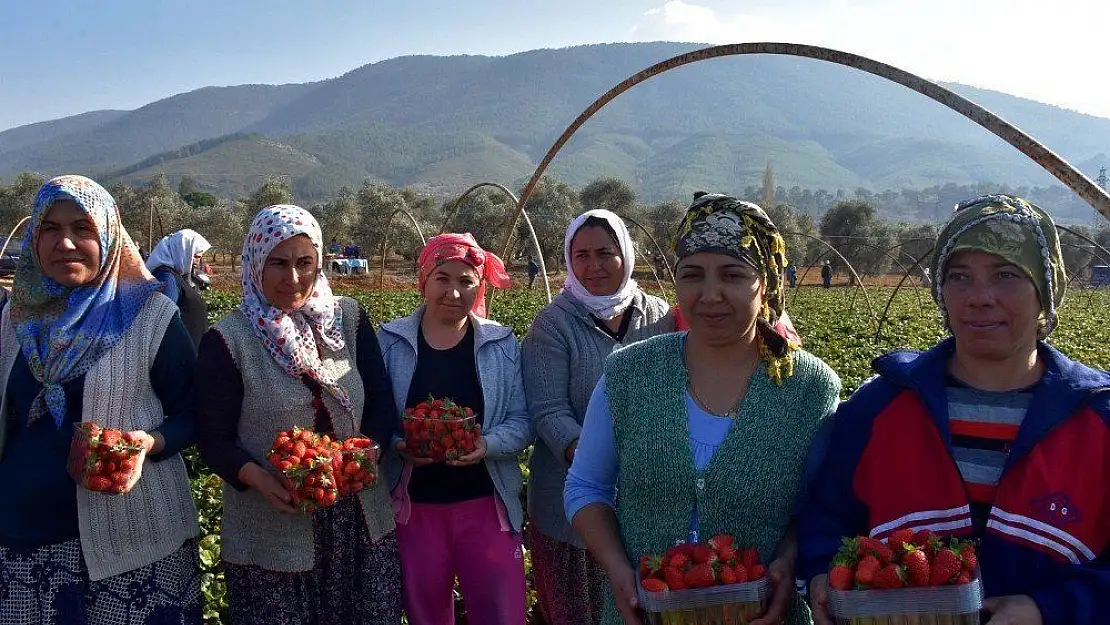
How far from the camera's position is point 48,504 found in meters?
2.20

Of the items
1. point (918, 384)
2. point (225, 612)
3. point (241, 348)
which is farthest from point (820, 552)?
point (225, 612)

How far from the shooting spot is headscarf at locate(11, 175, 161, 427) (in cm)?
221

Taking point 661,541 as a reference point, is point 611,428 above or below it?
above

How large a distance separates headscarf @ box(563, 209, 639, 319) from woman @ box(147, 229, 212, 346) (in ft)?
7.63

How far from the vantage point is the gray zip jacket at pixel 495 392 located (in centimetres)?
267

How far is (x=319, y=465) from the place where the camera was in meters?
2.16

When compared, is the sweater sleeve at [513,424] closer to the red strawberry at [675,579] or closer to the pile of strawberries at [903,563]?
the red strawberry at [675,579]

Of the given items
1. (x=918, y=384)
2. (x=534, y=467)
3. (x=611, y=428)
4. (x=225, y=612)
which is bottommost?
(x=225, y=612)

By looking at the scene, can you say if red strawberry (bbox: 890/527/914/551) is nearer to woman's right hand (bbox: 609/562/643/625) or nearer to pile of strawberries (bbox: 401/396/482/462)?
woman's right hand (bbox: 609/562/643/625)

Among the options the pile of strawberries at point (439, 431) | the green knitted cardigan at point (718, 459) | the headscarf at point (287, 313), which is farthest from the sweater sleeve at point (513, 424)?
the green knitted cardigan at point (718, 459)

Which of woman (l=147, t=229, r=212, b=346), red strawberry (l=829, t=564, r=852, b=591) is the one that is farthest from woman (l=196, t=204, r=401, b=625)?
woman (l=147, t=229, r=212, b=346)

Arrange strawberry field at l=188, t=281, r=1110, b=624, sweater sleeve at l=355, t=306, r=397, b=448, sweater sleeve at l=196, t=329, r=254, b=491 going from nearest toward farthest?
sweater sleeve at l=196, t=329, r=254, b=491 → sweater sleeve at l=355, t=306, r=397, b=448 → strawberry field at l=188, t=281, r=1110, b=624

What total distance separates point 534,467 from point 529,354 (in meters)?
0.44

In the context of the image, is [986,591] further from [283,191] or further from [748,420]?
[283,191]
